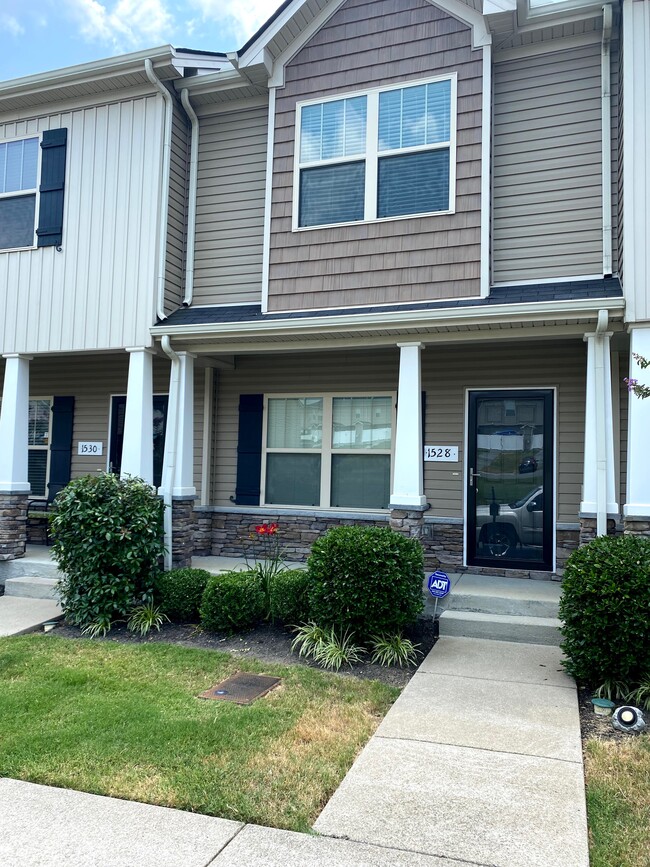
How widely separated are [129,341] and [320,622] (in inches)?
154

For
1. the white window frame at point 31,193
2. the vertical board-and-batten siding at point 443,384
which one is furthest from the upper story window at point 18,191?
the vertical board-and-batten siding at point 443,384

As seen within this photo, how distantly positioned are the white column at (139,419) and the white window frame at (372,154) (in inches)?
90.3

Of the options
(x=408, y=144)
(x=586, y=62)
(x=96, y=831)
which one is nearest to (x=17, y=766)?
(x=96, y=831)

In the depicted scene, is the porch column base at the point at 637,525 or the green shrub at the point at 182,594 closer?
the porch column base at the point at 637,525

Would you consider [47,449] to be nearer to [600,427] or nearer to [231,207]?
[231,207]

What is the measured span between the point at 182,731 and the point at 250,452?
4.62 metres

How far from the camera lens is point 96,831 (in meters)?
2.89

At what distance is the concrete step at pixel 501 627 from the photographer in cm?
566

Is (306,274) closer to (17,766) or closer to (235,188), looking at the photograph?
(235,188)

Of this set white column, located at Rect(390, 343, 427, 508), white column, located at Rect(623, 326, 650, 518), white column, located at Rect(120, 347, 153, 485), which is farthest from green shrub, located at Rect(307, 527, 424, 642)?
white column, located at Rect(120, 347, 153, 485)

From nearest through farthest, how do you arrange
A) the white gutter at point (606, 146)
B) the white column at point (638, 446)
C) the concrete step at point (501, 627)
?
1. the white column at point (638, 446)
2. the concrete step at point (501, 627)
3. the white gutter at point (606, 146)

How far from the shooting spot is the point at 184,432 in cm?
742

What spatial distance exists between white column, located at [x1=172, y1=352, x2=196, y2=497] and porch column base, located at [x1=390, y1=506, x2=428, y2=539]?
2.40 m

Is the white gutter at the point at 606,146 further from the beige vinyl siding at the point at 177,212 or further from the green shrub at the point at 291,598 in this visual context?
the beige vinyl siding at the point at 177,212
